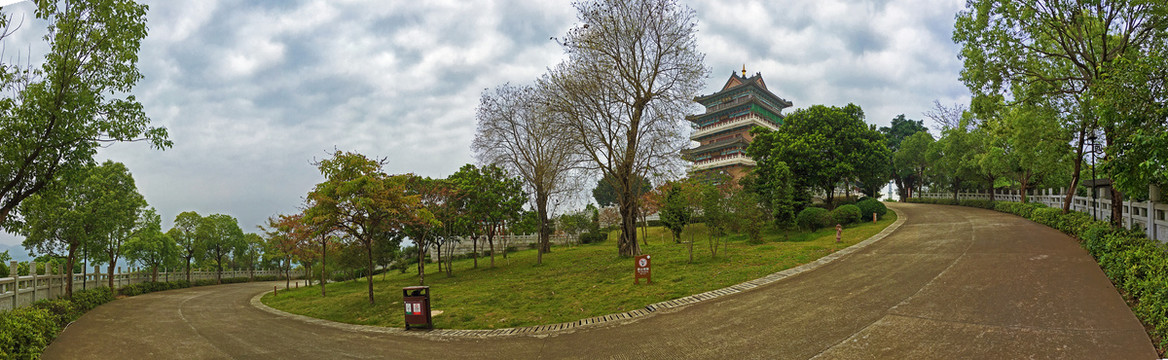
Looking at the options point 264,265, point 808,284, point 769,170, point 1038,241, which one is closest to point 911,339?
point 808,284

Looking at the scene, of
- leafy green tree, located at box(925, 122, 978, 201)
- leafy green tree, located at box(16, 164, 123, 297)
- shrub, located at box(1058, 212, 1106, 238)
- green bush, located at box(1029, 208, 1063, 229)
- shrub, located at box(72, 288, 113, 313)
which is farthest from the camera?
leafy green tree, located at box(925, 122, 978, 201)

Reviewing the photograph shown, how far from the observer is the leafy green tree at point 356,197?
44.5 feet

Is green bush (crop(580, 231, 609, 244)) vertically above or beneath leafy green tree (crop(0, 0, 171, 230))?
beneath

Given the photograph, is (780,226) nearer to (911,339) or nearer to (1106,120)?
(1106,120)

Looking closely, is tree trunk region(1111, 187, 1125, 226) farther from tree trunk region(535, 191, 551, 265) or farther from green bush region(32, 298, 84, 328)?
green bush region(32, 298, 84, 328)

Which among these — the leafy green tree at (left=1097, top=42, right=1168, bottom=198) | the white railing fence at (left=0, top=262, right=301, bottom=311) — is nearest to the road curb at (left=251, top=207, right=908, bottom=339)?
the leafy green tree at (left=1097, top=42, right=1168, bottom=198)

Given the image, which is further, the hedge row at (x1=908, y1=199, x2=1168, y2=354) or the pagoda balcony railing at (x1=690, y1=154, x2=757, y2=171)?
the pagoda balcony railing at (x1=690, y1=154, x2=757, y2=171)

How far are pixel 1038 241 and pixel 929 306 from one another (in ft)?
32.3

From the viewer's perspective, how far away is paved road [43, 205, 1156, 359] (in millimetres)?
6254

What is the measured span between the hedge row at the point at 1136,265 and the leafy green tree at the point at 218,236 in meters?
46.1

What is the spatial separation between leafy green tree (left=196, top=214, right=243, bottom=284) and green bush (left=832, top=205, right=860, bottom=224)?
42855mm

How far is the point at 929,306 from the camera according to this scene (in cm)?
788

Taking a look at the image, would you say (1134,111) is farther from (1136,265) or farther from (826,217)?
(826,217)

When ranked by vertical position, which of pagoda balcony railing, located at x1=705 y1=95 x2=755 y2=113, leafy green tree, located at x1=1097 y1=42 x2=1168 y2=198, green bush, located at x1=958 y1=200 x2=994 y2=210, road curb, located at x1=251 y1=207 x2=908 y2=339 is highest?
pagoda balcony railing, located at x1=705 y1=95 x2=755 y2=113
